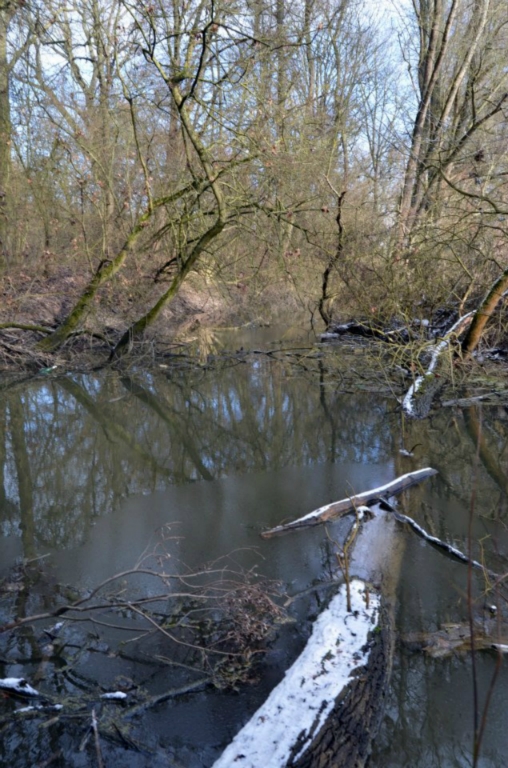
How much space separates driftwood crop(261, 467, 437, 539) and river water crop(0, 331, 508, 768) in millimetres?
158

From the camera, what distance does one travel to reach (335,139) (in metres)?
13.6

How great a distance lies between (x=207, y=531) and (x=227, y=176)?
843 centimetres

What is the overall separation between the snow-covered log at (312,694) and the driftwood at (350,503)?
4.34 ft

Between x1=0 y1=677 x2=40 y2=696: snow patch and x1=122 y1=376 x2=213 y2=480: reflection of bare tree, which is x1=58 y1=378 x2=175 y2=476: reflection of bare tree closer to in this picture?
x1=122 y1=376 x2=213 y2=480: reflection of bare tree

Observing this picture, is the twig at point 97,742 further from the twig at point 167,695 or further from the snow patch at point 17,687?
the snow patch at point 17,687

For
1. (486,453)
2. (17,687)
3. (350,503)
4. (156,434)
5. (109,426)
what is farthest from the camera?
(109,426)

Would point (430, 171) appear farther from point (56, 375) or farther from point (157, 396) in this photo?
point (56, 375)

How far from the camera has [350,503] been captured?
19.7 feet

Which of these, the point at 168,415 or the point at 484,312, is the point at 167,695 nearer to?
the point at 168,415

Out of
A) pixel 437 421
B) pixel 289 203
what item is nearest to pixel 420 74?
pixel 289 203

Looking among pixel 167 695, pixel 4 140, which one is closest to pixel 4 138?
pixel 4 140

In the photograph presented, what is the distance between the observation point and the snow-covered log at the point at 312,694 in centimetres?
290

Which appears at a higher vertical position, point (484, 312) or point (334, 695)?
point (484, 312)

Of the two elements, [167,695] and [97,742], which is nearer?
[97,742]
